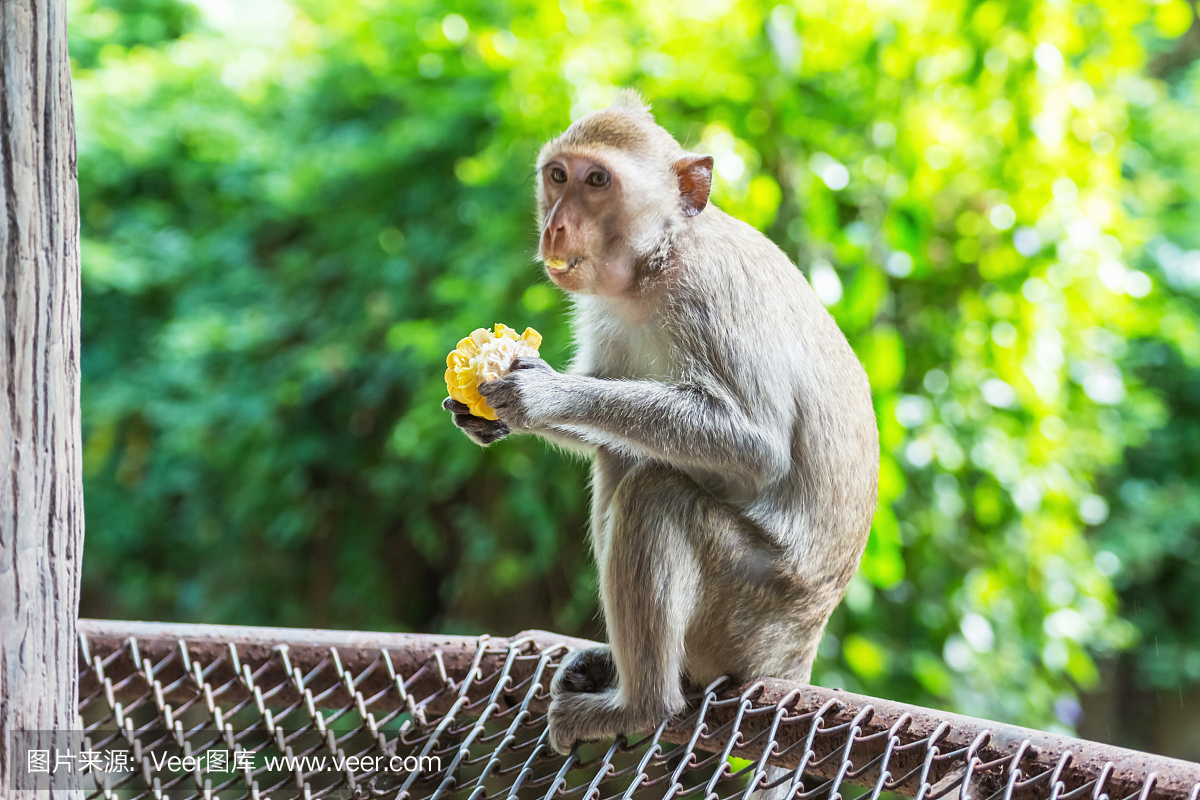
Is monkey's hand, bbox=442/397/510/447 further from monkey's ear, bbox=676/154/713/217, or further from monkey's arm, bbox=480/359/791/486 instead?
monkey's ear, bbox=676/154/713/217

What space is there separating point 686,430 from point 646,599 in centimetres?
46

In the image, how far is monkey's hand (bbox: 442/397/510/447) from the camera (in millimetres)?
3025

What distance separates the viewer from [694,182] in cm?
314

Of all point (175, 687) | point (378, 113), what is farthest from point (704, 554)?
point (378, 113)

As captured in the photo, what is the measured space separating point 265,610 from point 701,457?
16.6ft

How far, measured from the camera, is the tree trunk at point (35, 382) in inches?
69.7

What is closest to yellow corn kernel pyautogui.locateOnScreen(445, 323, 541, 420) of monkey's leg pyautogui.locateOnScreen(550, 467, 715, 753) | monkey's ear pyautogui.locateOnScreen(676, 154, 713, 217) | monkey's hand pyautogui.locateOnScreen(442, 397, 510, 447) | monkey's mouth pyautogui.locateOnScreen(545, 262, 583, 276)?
monkey's hand pyautogui.locateOnScreen(442, 397, 510, 447)

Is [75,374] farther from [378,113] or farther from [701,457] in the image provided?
[378,113]

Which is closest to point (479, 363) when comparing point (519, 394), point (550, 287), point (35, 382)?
point (519, 394)

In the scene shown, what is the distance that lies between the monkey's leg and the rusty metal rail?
0.26 feet

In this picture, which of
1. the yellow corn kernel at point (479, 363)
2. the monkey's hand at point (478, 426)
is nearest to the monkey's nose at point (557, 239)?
the yellow corn kernel at point (479, 363)

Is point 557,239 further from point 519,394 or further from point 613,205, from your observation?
point 519,394

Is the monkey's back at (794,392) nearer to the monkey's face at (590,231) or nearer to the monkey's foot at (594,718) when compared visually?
the monkey's face at (590,231)

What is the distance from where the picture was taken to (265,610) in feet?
23.0
